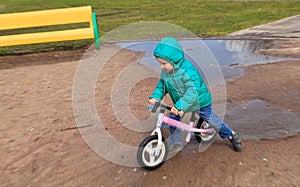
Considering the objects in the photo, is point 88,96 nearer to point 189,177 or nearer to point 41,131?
point 41,131

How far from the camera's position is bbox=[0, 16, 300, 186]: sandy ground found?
10.1 ft

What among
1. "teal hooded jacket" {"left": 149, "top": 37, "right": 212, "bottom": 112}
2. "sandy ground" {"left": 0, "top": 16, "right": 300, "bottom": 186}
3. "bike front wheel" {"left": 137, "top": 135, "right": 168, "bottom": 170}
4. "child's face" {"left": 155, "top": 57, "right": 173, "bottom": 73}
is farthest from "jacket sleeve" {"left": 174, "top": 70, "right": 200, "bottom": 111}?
"sandy ground" {"left": 0, "top": 16, "right": 300, "bottom": 186}

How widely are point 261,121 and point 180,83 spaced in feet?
6.58

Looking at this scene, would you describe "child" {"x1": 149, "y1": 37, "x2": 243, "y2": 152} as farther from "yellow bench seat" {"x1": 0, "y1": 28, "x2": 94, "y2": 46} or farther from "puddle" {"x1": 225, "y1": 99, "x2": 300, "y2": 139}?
"yellow bench seat" {"x1": 0, "y1": 28, "x2": 94, "y2": 46}

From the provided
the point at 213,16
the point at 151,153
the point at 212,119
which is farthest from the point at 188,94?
the point at 213,16

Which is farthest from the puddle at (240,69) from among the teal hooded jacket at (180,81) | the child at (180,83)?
the teal hooded jacket at (180,81)

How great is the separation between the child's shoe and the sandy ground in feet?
0.24

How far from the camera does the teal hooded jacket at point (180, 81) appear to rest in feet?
8.77

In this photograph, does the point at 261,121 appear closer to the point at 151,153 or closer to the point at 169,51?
the point at 151,153

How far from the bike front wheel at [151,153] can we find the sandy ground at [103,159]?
0.37 feet

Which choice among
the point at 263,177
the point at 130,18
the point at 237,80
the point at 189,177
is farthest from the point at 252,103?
the point at 130,18

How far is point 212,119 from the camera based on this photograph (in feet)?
10.7

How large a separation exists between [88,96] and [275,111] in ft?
11.2

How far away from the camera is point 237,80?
5859 mm
